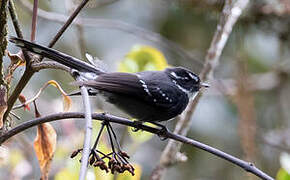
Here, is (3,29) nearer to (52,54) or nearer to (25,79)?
(25,79)

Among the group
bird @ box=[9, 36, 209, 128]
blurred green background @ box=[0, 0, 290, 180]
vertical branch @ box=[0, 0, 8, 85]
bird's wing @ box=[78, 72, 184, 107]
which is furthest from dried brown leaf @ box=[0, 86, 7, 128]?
blurred green background @ box=[0, 0, 290, 180]

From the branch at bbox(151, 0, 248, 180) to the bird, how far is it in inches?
3.9

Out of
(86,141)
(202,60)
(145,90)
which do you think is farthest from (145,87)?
(202,60)

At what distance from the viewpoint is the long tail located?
1935 mm

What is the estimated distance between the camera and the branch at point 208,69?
8.95ft

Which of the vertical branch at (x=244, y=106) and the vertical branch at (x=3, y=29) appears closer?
the vertical branch at (x=3, y=29)

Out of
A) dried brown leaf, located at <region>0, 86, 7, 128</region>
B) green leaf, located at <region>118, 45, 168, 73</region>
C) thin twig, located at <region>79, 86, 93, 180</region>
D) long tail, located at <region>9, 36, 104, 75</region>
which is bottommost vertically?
thin twig, located at <region>79, 86, 93, 180</region>

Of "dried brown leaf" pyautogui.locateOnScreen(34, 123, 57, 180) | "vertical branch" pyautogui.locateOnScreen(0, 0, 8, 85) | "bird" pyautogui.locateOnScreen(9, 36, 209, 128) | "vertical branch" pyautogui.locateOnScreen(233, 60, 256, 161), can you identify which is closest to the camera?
"vertical branch" pyautogui.locateOnScreen(0, 0, 8, 85)

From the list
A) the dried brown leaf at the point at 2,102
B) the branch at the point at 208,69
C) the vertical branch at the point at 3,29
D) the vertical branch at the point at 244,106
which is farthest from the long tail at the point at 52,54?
the vertical branch at the point at 244,106

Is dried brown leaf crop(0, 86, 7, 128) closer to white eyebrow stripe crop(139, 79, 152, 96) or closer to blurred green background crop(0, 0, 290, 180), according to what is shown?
white eyebrow stripe crop(139, 79, 152, 96)

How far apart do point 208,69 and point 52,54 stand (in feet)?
3.93

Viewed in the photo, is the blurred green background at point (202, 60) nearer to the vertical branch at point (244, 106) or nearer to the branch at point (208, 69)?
the vertical branch at point (244, 106)

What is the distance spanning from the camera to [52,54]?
2.13 m

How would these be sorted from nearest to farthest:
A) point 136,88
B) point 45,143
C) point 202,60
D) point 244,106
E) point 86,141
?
point 86,141
point 45,143
point 136,88
point 244,106
point 202,60
